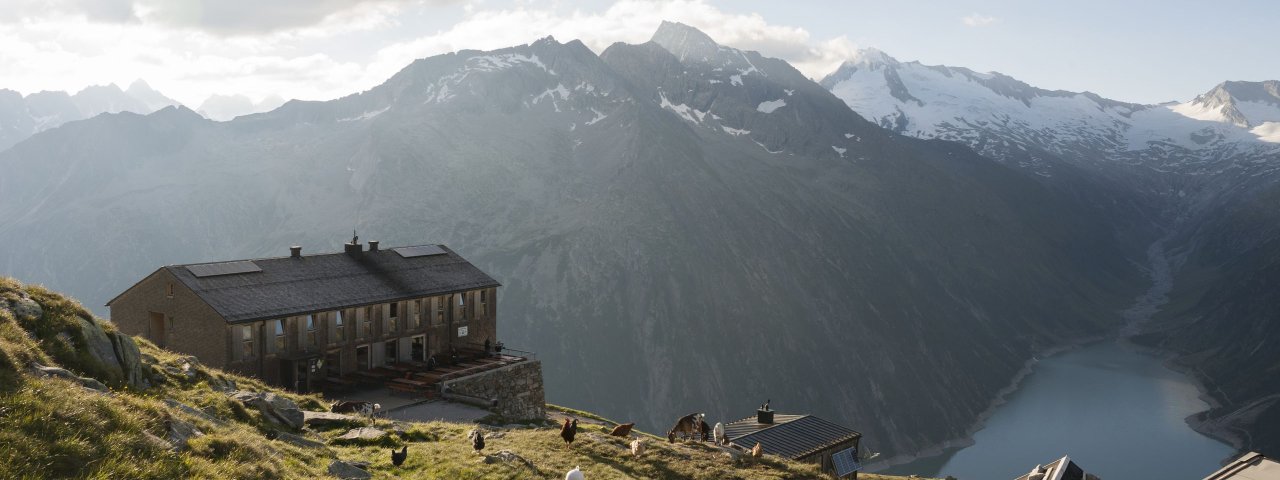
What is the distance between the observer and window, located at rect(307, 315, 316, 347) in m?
50.2

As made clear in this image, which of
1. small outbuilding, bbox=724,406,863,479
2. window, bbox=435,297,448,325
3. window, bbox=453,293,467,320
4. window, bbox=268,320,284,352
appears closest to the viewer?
small outbuilding, bbox=724,406,863,479

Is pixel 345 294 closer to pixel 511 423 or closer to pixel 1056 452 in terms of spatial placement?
pixel 511 423

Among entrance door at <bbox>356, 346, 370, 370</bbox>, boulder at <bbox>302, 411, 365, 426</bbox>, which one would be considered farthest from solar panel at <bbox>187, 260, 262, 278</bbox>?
boulder at <bbox>302, 411, 365, 426</bbox>

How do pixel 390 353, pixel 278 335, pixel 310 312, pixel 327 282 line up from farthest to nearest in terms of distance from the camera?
pixel 390 353
pixel 327 282
pixel 310 312
pixel 278 335

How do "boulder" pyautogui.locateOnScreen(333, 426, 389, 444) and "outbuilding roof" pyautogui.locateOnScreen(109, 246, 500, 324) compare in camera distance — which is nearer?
"boulder" pyautogui.locateOnScreen(333, 426, 389, 444)

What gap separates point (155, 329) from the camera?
50.3m

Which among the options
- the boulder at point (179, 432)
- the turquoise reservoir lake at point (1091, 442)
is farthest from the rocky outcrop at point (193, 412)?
the turquoise reservoir lake at point (1091, 442)

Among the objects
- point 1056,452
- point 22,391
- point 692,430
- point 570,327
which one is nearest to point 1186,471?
point 1056,452

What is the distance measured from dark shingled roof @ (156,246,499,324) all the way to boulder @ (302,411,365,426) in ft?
52.9

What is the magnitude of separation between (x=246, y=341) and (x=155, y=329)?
24.9 ft

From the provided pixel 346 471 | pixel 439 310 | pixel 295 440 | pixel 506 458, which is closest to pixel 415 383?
pixel 439 310

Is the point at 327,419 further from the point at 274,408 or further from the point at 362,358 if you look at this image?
the point at 362,358

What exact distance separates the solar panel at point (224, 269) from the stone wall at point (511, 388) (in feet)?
44.8

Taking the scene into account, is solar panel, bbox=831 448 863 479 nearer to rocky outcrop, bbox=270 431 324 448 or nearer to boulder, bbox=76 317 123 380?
rocky outcrop, bbox=270 431 324 448
